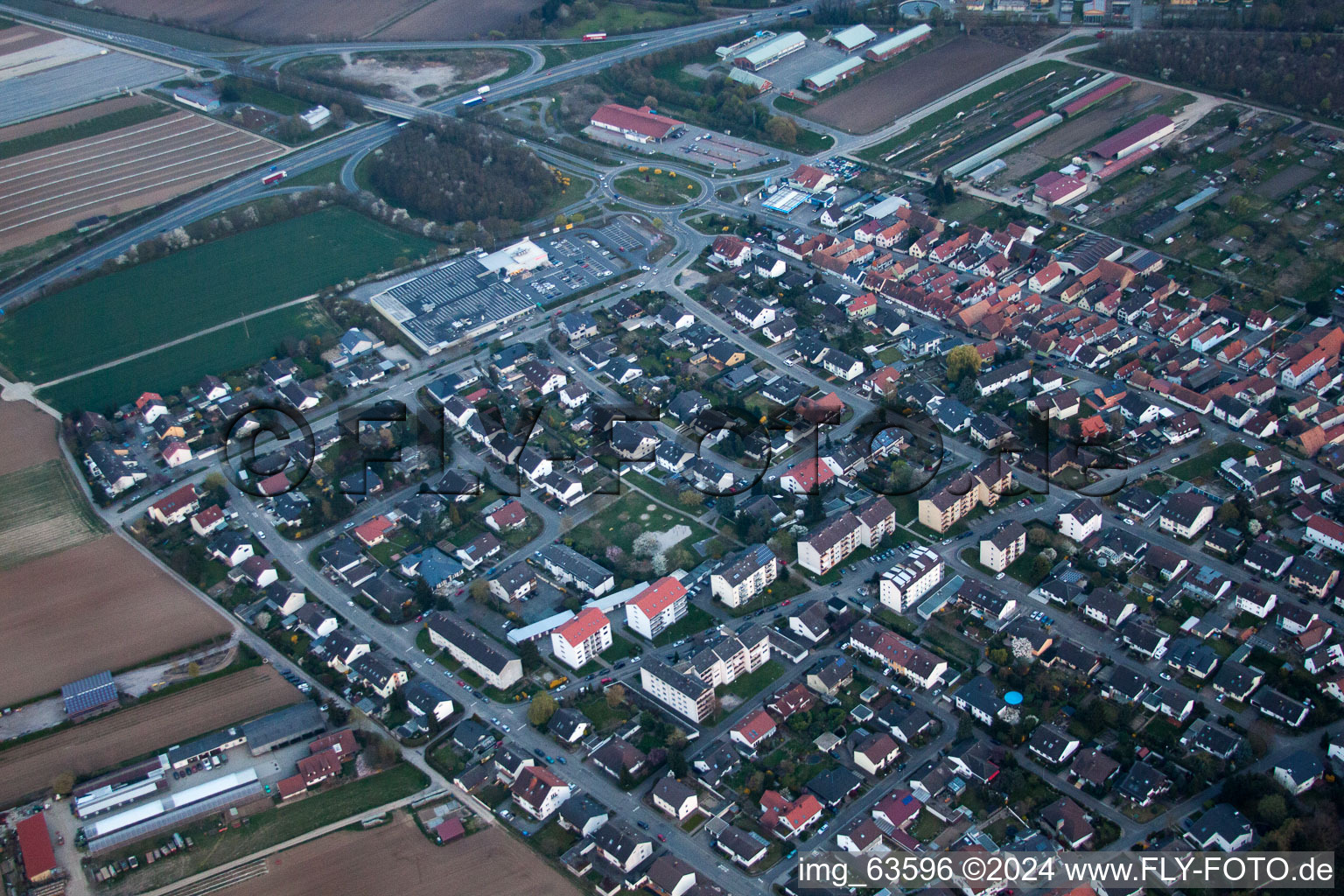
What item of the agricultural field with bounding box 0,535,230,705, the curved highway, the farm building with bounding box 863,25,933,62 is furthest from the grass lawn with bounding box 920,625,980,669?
the farm building with bounding box 863,25,933,62

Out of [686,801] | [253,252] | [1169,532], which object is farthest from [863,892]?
[253,252]

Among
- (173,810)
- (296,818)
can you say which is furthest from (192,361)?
(296,818)

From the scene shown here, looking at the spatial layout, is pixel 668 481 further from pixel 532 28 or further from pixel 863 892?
pixel 532 28

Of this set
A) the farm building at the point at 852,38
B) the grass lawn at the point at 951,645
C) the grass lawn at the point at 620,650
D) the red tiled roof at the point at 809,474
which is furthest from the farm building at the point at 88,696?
the farm building at the point at 852,38

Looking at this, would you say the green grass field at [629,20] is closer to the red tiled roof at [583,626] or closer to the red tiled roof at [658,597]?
the red tiled roof at [658,597]

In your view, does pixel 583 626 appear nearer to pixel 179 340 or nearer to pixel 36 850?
pixel 36 850

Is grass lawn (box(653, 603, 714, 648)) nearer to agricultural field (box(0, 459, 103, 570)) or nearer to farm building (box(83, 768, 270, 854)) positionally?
farm building (box(83, 768, 270, 854))
